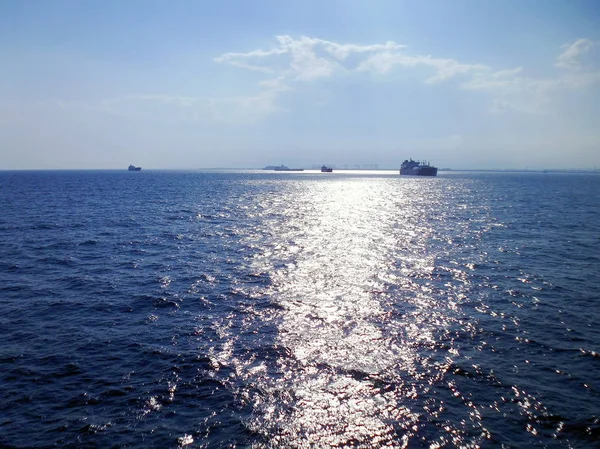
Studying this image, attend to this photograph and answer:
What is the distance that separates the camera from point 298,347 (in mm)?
22297

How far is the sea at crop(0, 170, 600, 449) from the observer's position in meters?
15.7

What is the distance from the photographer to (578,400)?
17.4 metres

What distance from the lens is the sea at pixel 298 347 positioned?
15.7 metres

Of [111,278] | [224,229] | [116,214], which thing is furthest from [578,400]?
[116,214]

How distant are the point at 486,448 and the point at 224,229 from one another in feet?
175

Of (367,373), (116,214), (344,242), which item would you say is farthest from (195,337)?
(116,214)

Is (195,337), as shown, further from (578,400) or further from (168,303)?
(578,400)

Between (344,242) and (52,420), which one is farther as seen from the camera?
(344,242)

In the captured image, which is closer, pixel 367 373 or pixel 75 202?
pixel 367 373

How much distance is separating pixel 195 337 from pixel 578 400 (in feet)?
64.5

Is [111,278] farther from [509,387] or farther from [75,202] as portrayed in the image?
[75,202]

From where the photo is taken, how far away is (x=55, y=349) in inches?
862

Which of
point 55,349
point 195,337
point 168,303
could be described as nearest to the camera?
point 55,349

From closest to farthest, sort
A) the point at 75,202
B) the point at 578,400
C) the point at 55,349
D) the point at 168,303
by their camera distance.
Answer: the point at 578,400 < the point at 55,349 < the point at 168,303 < the point at 75,202
